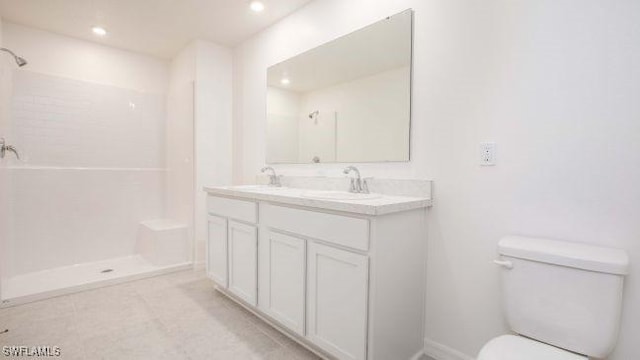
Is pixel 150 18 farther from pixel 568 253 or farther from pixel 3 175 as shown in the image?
pixel 568 253

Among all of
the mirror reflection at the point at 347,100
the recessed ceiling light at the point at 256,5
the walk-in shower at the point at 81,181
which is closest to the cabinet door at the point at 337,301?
the mirror reflection at the point at 347,100

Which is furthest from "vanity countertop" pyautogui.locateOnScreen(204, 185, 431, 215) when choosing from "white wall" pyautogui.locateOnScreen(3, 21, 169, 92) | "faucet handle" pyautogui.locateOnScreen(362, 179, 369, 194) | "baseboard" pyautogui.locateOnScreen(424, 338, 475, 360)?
"white wall" pyautogui.locateOnScreen(3, 21, 169, 92)

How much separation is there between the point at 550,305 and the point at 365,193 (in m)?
1.07

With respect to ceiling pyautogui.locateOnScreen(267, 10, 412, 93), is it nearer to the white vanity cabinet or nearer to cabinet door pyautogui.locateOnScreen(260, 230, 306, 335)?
the white vanity cabinet

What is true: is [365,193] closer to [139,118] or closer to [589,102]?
[589,102]

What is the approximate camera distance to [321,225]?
Result: 62.7 inches

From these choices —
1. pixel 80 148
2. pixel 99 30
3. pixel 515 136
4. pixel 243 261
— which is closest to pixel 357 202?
pixel 515 136

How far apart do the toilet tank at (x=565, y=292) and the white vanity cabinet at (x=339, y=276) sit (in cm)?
45

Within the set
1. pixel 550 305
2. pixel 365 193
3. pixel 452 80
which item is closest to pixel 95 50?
pixel 365 193

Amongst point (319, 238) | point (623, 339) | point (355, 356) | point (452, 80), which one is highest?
point (452, 80)

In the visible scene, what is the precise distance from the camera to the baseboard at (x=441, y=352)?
165cm

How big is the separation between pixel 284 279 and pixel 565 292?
132 centimetres

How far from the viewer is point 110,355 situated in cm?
175

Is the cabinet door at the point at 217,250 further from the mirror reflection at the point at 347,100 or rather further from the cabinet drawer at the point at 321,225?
the mirror reflection at the point at 347,100
